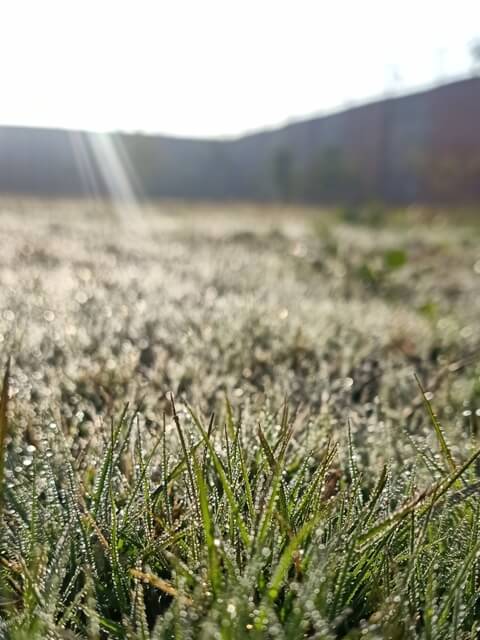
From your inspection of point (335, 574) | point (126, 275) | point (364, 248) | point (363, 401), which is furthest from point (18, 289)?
point (364, 248)

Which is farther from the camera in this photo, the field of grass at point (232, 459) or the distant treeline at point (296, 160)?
the distant treeline at point (296, 160)

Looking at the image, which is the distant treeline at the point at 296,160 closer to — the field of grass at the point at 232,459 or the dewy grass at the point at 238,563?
the field of grass at the point at 232,459

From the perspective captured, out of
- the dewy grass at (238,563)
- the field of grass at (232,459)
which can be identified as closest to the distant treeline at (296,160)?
the field of grass at (232,459)

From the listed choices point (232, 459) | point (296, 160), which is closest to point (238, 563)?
point (232, 459)

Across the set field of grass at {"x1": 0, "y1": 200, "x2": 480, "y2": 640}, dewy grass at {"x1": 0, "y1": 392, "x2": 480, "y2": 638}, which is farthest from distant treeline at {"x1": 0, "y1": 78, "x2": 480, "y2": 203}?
dewy grass at {"x1": 0, "y1": 392, "x2": 480, "y2": 638}

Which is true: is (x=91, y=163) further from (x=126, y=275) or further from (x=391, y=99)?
(x=126, y=275)

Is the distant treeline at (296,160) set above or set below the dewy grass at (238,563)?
above

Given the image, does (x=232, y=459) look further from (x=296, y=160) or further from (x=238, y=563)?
(x=296, y=160)
